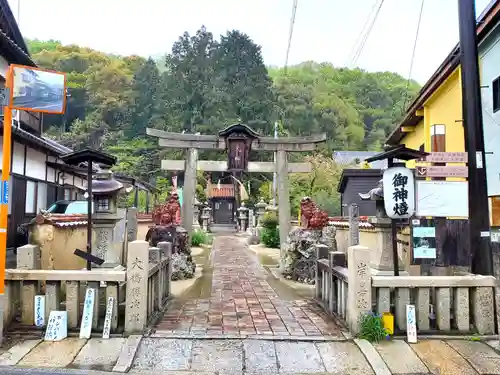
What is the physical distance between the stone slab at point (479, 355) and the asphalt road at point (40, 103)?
6.35m

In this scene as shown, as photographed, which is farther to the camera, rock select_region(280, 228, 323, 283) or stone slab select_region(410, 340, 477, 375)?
rock select_region(280, 228, 323, 283)

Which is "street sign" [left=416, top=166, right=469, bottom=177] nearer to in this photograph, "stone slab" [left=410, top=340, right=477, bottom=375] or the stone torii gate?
"stone slab" [left=410, top=340, right=477, bottom=375]

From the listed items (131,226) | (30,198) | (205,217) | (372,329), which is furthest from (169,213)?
(205,217)

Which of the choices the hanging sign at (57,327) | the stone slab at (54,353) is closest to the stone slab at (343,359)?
the stone slab at (54,353)

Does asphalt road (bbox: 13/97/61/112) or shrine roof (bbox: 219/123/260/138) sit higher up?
shrine roof (bbox: 219/123/260/138)

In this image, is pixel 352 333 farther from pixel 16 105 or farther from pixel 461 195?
pixel 16 105

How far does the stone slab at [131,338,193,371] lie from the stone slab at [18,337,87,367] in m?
0.82

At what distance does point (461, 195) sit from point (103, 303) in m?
5.88

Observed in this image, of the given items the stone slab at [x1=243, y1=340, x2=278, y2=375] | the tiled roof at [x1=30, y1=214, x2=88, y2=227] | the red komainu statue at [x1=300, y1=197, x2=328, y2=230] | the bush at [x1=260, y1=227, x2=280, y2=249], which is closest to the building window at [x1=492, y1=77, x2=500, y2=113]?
the red komainu statue at [x1=300, y1=197, x2=328, y2=230]

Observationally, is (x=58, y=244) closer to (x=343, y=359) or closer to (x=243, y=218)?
(x=343, y=359)

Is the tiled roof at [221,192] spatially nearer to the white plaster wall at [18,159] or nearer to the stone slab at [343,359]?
the white plaster wall at [18,159]

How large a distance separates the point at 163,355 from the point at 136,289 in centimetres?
112

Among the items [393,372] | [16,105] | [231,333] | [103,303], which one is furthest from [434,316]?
[16,105]

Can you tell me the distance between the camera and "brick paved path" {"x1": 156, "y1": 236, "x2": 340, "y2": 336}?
645cm
